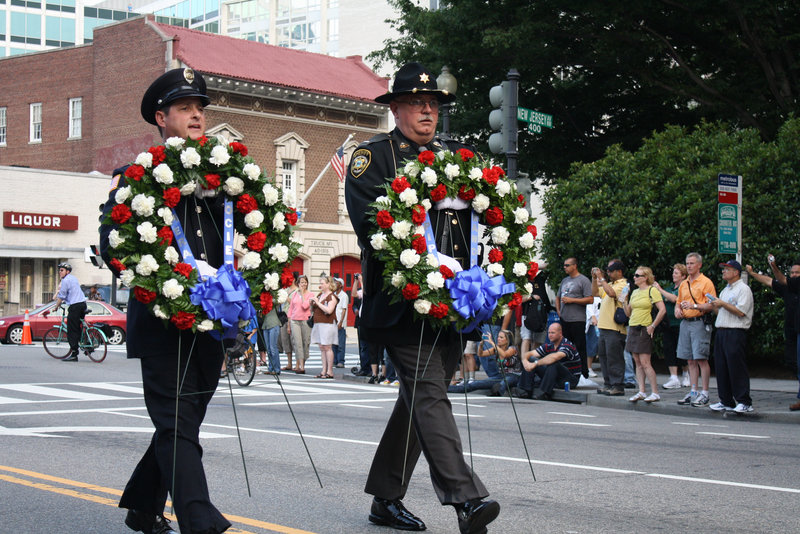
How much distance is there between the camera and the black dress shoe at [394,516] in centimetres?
→ 559

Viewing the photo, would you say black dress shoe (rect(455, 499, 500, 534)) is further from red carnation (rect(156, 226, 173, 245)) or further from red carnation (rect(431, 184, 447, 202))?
red carnation (rect(156, 226, 173, 245))

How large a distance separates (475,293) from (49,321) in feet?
90.3

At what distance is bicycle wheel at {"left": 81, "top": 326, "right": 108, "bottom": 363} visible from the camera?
2267 cm

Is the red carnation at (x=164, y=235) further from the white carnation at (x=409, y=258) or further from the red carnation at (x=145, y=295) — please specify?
the white carnation at (x=409, y=258)

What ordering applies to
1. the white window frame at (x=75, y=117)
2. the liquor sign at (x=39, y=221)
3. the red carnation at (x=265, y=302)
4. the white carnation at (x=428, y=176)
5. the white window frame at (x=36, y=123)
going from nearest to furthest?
the red carnation at (x=265, y=302) < the white carnation at (x=428, y=176) < the liquor sign at (x=39, y=221) < the white window frame at (x=75, y=117) < the white window frame at (x=36, y=123)

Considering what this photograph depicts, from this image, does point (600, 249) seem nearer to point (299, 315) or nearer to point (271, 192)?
Result: point (299, 315)

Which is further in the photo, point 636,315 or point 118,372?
point 118,372

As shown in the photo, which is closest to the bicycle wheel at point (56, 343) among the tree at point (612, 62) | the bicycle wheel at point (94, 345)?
the bicycle wheel at point (94, 345)

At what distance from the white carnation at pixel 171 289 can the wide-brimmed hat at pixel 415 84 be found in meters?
1.61

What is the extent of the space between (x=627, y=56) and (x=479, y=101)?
4.05m

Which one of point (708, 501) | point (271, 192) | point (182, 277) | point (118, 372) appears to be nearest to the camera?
point (182, 277)

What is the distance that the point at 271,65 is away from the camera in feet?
146

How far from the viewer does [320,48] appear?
8431 centimetres

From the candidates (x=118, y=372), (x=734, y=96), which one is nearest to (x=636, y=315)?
(x=734, y=96)
